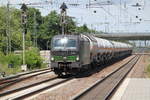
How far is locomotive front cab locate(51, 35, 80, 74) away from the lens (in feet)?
81.5

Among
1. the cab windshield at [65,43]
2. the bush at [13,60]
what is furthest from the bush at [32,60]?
the cab windshield at [65,43]

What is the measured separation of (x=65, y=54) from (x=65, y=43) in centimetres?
88

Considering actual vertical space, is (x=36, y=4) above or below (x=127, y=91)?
above

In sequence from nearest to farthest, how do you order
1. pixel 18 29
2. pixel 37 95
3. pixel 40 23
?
pixel 37 95 → pixel 18 29 → pixel 40 23

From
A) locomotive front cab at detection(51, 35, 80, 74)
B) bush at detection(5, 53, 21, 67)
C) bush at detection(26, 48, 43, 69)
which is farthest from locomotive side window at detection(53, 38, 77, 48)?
bush at detection(5, 53, 21, 67)

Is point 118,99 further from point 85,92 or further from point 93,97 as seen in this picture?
point 85,92

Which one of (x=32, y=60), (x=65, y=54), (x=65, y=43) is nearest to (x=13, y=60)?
(x=32, y=60)

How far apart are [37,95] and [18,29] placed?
196 ft

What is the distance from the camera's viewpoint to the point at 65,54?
81.6 ft

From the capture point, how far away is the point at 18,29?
7544 cm

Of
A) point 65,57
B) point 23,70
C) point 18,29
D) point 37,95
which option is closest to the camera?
point 37,95

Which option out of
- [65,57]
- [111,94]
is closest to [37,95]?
[111,94]

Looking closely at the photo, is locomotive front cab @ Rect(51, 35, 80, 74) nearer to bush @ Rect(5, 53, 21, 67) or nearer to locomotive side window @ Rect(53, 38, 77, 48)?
locomotive side window @ Rect(53, 38, 77, 48)

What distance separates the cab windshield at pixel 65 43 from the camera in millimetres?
25297
